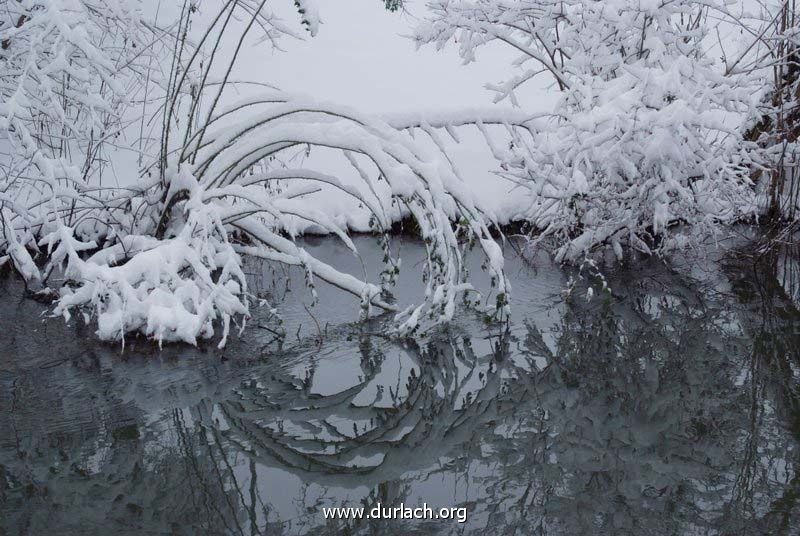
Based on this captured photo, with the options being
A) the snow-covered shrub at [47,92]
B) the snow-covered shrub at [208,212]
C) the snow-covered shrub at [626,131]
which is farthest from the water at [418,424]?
the snow-covered shrub at [626,131]

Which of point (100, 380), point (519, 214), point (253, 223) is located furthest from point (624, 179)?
point (100, 380)

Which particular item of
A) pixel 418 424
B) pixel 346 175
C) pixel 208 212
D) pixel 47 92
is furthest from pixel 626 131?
pixel 47 92

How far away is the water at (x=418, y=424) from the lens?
10.3 ft

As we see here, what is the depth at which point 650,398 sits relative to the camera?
14.3 ft

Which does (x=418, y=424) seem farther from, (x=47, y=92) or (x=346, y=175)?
(x=346, y=175)

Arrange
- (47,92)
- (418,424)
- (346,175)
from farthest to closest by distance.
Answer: (346,175), (47,92), (418,424)

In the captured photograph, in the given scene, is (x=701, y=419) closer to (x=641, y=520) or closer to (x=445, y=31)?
(x=641, y=520)

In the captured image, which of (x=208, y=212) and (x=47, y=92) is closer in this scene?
(x=208, y=212)

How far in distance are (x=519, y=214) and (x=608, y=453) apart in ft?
17.5

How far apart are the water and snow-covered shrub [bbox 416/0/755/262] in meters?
1.24

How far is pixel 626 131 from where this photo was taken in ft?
21.5

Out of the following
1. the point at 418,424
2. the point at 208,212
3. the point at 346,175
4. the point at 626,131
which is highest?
the point at 346,175

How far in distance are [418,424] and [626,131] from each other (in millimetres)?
3500

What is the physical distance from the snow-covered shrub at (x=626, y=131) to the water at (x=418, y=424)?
4.08ft
